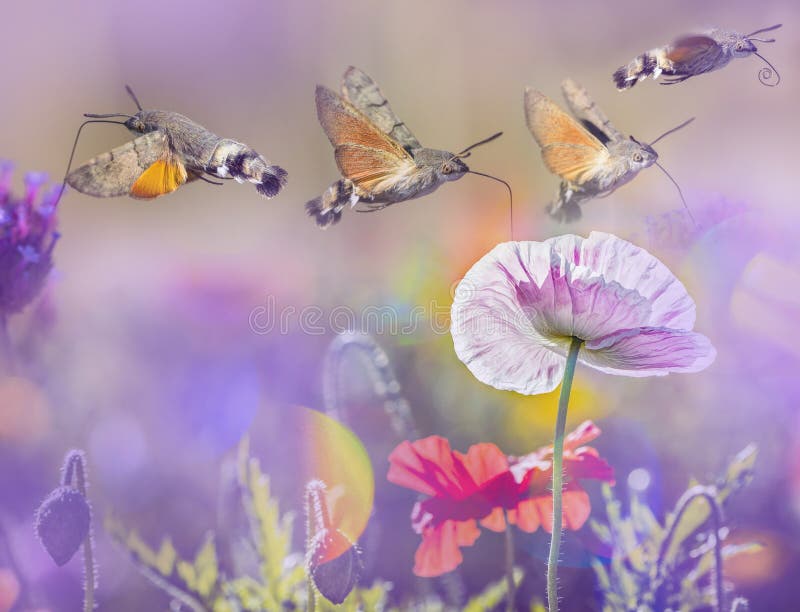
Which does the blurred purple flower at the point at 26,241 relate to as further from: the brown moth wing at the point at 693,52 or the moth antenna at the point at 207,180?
the brown moth wing at the point at 693,52

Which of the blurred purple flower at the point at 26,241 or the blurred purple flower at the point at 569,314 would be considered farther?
the blurred purple flower at the point at 26,241

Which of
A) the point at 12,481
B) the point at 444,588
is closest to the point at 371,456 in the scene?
the point at 444,588

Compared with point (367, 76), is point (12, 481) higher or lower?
lower

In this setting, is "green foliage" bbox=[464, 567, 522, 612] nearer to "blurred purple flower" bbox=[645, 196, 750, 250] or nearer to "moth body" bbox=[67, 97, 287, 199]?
"blurred purple flower" bbox=[645, 196, 750, 250]

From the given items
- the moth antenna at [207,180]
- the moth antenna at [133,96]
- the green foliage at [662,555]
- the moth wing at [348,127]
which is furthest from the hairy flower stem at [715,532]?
the moth antenna at [133,96]

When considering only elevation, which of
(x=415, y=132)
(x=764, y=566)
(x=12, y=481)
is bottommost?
(x=764, y=566)

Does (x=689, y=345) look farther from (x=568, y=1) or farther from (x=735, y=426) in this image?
(x=568, y=1)
